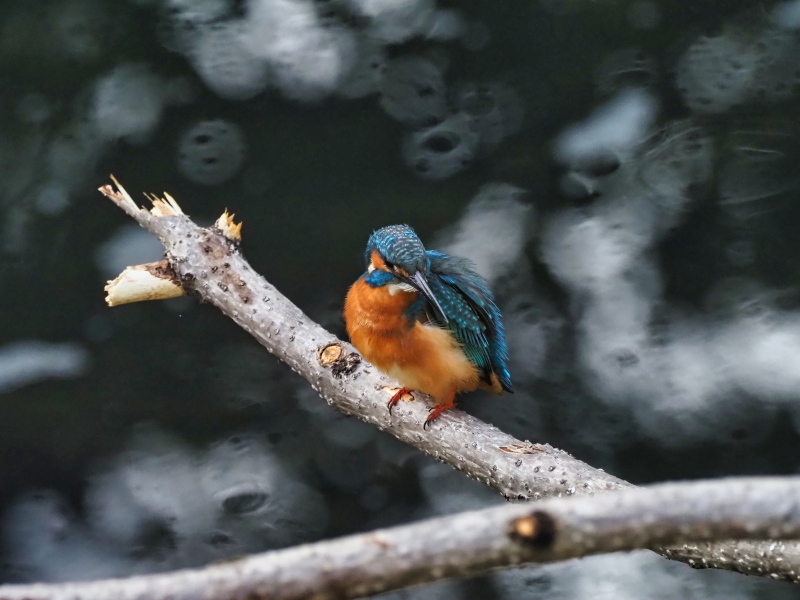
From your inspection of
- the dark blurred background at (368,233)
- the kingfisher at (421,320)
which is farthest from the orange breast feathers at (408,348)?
the dark blurred background at (368,233)

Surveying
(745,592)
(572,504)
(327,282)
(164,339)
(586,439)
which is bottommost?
(572,504)

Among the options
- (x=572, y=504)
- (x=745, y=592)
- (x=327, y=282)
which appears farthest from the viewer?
(x=327, y=282)

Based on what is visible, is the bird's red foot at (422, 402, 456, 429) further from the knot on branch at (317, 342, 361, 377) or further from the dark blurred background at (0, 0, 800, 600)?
the dark blurred background at (0, 0, 800, 600)

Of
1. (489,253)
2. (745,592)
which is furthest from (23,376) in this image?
(745,592)

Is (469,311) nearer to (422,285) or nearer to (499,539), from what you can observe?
(422,285)

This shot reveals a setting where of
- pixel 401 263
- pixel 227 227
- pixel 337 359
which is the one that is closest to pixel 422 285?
pixel 401 263

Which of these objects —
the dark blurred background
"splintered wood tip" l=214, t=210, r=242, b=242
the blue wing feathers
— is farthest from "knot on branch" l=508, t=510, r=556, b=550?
the dark blurred background

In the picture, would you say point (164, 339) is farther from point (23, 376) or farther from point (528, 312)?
point (528, 312)
